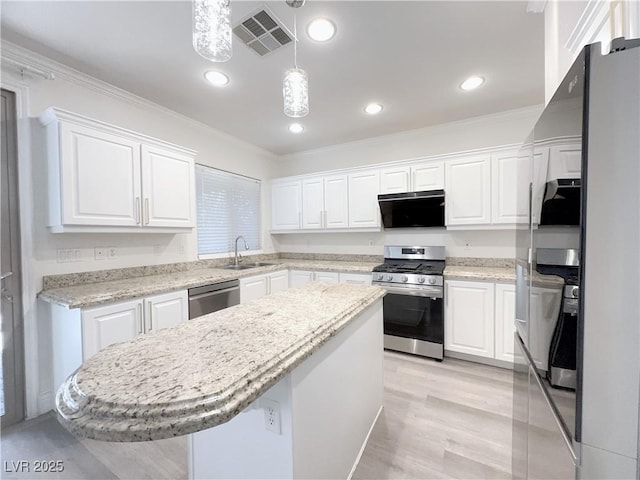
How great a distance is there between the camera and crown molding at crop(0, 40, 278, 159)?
1859 millimetres

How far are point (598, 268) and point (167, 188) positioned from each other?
2967 mm

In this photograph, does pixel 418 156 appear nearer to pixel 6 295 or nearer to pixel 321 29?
pixel 321 29

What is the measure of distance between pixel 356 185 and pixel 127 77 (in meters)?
2.60

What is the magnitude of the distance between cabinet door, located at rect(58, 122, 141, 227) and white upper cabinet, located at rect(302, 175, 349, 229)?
215 centimetres

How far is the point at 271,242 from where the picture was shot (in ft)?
14.5

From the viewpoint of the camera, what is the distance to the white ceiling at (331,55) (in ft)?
5.29

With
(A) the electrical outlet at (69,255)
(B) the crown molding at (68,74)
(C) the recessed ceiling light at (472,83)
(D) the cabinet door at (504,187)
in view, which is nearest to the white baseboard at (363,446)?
(D) the cabinet door at (504,187)

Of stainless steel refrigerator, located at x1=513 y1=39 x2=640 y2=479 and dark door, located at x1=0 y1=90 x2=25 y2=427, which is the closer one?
stainless steel refrigerator, located at x1=513 y1=39 x2=640 y2=479

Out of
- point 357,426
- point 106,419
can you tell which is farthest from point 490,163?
point 106,419

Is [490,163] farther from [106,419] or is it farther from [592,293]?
[106,419]

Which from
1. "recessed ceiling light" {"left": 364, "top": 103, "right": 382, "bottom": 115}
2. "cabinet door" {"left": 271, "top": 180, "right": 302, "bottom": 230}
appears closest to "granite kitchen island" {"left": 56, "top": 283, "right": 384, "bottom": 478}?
"recessed ceiling light" {"left": 364, "top": 103, "right": 382, "bottom": 115}

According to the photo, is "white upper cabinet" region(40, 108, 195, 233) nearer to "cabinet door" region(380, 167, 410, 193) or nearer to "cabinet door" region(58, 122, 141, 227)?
"cabinet door" region(58, 122, 141, 227)

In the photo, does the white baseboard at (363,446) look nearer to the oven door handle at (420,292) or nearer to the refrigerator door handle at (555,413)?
the refrigerator door handle at (555,413)

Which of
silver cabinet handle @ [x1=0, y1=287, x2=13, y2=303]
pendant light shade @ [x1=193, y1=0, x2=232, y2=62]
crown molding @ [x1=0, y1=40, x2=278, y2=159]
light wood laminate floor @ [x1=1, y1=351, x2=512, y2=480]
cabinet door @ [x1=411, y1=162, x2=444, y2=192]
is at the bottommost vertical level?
light wood laminate floor @ [x1=1, y1=351, x2=512, y2=480]
